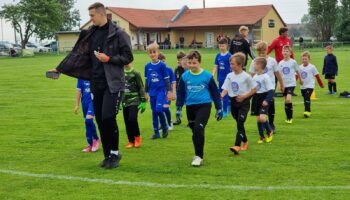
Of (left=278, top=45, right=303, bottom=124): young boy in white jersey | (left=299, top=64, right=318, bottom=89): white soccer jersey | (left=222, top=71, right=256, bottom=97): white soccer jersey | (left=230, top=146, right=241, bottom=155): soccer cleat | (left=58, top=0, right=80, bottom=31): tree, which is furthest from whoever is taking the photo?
(left=58, top=0, right=80, bottom=31): tree

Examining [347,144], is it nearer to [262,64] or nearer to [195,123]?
[262,64]

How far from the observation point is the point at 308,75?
14031 millimetres

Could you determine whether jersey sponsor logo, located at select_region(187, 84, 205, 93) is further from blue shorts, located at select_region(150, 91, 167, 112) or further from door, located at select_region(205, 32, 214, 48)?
door, located at select_region(205, 32, 214, 48)

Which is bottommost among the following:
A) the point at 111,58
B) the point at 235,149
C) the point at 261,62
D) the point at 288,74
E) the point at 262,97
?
the point at 235,149

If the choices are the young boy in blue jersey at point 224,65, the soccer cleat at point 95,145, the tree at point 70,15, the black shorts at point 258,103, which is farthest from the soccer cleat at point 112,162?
the tree at point 70,15

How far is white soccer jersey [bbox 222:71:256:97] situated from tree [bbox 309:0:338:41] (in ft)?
240

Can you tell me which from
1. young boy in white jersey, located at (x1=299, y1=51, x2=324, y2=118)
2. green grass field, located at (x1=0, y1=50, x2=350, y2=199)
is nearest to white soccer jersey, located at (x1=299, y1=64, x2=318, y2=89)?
young boy in white jersey, located at (x1=299, y1=51, x2=324, y2=118)

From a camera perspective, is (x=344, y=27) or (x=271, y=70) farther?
(x=344, y=27)

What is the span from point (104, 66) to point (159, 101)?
3189mm

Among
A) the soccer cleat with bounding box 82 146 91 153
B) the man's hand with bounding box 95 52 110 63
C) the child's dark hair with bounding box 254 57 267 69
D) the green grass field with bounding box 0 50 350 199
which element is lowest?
the green grass field with bounding box 0 50 350 199

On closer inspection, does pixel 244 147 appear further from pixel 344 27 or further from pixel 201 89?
pixel 344 27

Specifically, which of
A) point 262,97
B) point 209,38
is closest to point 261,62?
point 262,97

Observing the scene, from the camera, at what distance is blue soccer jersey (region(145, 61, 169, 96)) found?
36.4ft

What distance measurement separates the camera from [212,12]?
85.1 m
